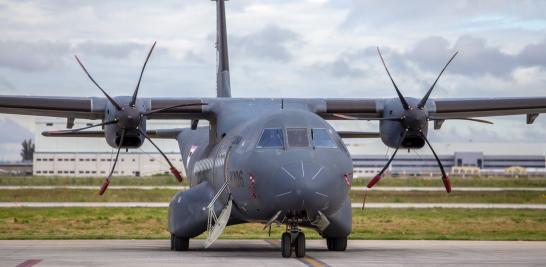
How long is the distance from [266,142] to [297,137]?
0.66 meters

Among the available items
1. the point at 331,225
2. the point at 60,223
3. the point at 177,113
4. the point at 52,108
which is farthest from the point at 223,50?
the point at 60,223

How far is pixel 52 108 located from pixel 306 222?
7.79 metres

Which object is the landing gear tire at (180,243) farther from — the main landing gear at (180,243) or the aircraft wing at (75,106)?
the aircraft wing at (75,106)

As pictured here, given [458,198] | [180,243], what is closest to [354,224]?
[180,243]

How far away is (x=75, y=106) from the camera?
930 inches

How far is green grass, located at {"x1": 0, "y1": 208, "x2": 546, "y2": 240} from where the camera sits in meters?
32.7

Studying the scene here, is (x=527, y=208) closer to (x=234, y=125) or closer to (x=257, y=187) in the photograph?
(x=234, y=125)

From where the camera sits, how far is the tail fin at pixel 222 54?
1134 inches

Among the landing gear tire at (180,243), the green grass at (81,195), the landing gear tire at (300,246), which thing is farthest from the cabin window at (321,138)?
the green grass at (81,195)

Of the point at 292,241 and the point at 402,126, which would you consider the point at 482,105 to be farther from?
the point at 292,241

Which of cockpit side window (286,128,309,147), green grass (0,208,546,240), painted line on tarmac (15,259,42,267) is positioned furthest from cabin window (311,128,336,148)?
green grass (0,208,546,240)

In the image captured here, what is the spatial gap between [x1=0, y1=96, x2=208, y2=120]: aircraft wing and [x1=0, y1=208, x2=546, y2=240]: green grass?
7119mm

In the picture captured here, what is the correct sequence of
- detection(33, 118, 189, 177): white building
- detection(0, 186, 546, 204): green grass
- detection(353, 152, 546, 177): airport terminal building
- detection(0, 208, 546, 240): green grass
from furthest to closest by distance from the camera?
detection(353, 152, 546, 177): airport terminal building
detection(33, 118, 189, 177): white building
detection(0, 186, 546, 204): green grass
detection(0, 208, 546, 240): green grass

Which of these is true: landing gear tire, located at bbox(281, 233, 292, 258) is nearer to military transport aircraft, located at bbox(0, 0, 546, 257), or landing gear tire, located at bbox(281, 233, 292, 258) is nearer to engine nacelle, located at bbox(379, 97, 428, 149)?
military transport aircraft, located at bbox(0, 0, 546, 257)
